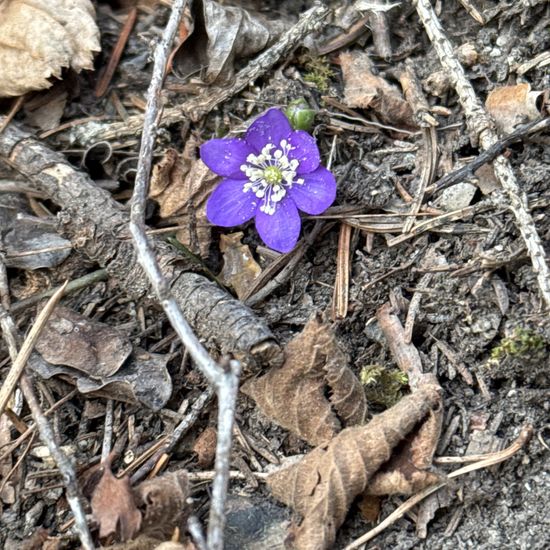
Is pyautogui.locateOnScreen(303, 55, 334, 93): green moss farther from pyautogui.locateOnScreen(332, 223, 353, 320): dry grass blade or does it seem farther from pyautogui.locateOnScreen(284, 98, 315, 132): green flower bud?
pyautogui.locateOnScreen(332, 223, 353, 320): dry grass blade

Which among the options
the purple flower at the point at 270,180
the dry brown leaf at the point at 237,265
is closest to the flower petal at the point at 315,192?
the purple flower at the point at 270,180

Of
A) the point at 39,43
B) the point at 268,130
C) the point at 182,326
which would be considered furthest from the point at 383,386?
the point at 39,43

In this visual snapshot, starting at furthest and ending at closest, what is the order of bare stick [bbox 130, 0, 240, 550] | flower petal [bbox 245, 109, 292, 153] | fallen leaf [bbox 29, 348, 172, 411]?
flower petal [bbox 245, 109, 292, 153] → fallen leaf [bbox 29, 348, 172, 411] → bare stick [bbox 130, 0, 240, 550]

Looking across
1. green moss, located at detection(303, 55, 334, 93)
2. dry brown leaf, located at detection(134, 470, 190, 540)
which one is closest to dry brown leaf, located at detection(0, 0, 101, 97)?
green moss, located at detection(303, 55, 334, 93)

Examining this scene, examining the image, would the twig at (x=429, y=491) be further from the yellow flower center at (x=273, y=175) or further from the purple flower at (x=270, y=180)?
the yellow flower center at (x=273, y=175)

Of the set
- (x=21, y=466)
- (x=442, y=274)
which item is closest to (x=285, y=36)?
(x=442, y=274)

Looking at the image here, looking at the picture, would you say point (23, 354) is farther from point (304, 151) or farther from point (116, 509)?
point (304, 151)
